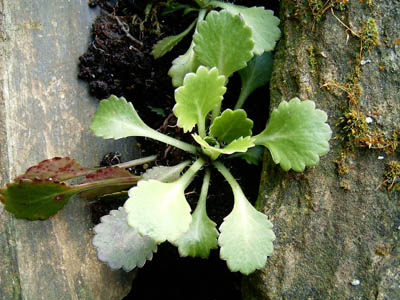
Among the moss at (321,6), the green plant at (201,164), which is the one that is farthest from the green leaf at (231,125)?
the moss at (321,6)

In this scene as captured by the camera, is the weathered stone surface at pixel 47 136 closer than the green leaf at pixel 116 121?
Yes

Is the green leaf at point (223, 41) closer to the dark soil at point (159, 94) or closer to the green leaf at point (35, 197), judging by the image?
the dark soil at point (159, 94)

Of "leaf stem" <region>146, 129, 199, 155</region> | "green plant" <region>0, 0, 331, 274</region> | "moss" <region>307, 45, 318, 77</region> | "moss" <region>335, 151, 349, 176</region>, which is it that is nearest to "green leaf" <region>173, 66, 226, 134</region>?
"green plant" <region>0, 0, 331, 274</region>

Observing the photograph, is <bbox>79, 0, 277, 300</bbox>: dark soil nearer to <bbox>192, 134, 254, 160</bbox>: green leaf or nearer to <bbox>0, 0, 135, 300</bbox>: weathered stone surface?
<bbox>0, 0, 135, 300</bbox>: weathered stone surface

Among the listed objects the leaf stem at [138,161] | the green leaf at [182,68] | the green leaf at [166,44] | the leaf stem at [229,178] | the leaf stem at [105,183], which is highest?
the green leaf at [166,44]

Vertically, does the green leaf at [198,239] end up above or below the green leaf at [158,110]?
below

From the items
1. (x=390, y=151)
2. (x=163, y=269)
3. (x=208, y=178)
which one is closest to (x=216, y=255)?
(x=163, y=269)

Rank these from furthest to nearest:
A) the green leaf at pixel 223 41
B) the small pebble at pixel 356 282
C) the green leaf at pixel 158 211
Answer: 1. the green leaf at pixel 223 41
2. the small pebble at pixel 356 282
3. the green leaf at pixel 158 211
